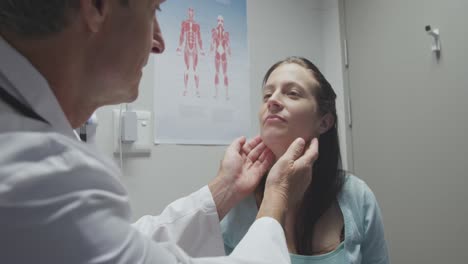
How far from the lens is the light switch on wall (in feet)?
4.70

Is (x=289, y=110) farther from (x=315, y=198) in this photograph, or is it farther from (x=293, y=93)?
(x=315, y=198)

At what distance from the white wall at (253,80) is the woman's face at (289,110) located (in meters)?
0.52

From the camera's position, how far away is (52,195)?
1.38 ft

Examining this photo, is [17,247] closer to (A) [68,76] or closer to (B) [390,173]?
(A) [68,76]

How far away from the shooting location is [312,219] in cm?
116

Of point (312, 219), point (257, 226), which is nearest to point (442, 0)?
point (312, 219)

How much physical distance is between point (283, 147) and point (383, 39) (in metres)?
0.96

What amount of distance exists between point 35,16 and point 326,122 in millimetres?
998

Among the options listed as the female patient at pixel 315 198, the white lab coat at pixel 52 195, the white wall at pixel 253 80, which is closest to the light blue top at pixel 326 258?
the female patient at pixel 315 198

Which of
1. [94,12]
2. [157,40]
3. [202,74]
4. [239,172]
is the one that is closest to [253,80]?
[202,74]

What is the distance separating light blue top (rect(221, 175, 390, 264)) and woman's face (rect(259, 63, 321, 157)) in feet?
0.70

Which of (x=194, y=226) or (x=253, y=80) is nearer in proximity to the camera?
(x=194, y=226)

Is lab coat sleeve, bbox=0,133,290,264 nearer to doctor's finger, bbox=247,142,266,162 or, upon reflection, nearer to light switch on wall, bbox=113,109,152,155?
doctor's finger, bbox=247,142,266,162

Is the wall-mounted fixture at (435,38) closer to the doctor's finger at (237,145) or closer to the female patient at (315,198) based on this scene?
the female patient at (315,198)
